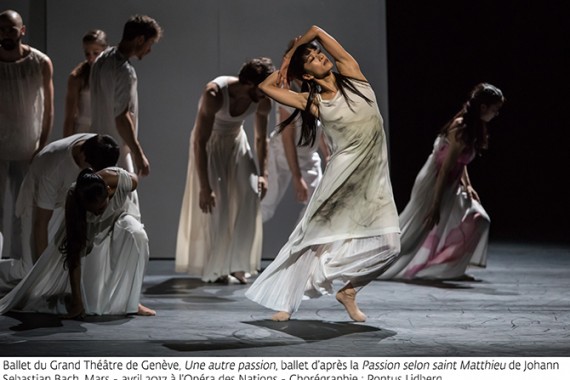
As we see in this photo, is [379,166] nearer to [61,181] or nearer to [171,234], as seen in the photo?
[61,181]

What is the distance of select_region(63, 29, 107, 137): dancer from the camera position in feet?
22.8

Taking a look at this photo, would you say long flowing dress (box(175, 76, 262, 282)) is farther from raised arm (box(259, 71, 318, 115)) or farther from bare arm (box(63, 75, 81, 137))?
raised arm (box(259, 71, 318, 115))

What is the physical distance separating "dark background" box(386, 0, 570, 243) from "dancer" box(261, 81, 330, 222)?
3931mm

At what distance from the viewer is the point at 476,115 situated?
23.1ft

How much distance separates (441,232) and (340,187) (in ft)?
7.44

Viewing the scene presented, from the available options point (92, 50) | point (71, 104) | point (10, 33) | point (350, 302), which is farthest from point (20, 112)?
point (350, 302)

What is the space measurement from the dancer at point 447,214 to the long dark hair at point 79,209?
2339 millimetres

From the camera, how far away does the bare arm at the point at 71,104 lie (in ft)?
22.7

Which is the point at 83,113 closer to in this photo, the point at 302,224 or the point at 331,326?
the point at 302,224

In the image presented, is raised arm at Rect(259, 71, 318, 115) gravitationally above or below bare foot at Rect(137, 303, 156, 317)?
above

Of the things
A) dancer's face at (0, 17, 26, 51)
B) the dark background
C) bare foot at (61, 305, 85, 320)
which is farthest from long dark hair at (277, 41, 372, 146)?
the dark background

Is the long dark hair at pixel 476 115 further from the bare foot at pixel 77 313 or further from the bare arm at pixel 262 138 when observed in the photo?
the bare foot at pixel 77 313

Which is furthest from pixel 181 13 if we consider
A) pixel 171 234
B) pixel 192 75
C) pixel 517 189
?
pixel 517 189

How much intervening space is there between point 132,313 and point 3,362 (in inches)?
55.7
